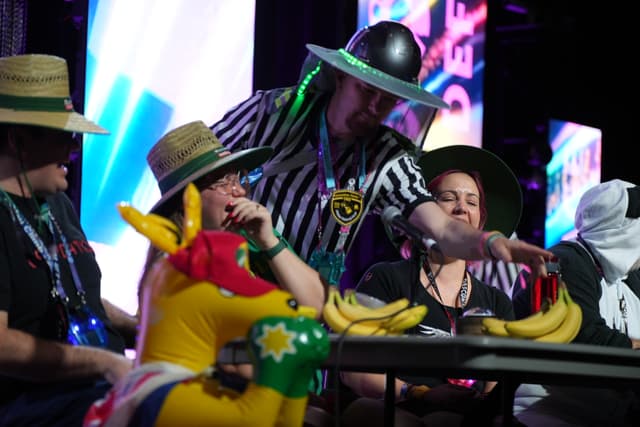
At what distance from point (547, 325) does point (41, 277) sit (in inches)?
46.9

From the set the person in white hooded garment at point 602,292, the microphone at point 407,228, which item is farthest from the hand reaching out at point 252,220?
the person in white hooded garment at point 602,292

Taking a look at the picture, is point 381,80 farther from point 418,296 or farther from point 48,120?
point 48,120

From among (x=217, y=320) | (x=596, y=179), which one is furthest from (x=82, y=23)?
(x=596, y=179)

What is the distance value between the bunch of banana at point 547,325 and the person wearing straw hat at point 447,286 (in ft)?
1.02

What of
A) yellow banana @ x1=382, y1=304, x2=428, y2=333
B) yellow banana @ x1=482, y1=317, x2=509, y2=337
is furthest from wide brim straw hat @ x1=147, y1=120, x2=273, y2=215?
yellow banana @ x1=482, y1=317, x2=509, y2=337

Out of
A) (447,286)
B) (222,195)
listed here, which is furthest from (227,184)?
(447,286)

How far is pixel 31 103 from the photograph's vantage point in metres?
2.49

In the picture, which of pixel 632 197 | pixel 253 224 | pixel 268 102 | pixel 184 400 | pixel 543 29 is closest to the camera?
pixel 184 400

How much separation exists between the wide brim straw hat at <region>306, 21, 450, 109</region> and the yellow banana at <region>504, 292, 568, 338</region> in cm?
89

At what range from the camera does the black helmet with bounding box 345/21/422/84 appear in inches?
129

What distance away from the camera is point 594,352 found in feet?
7.38

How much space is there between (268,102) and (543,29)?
586 cm

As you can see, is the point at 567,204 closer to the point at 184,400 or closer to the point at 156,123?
the point at 156,123

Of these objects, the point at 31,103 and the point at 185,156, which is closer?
the point at 31,103
